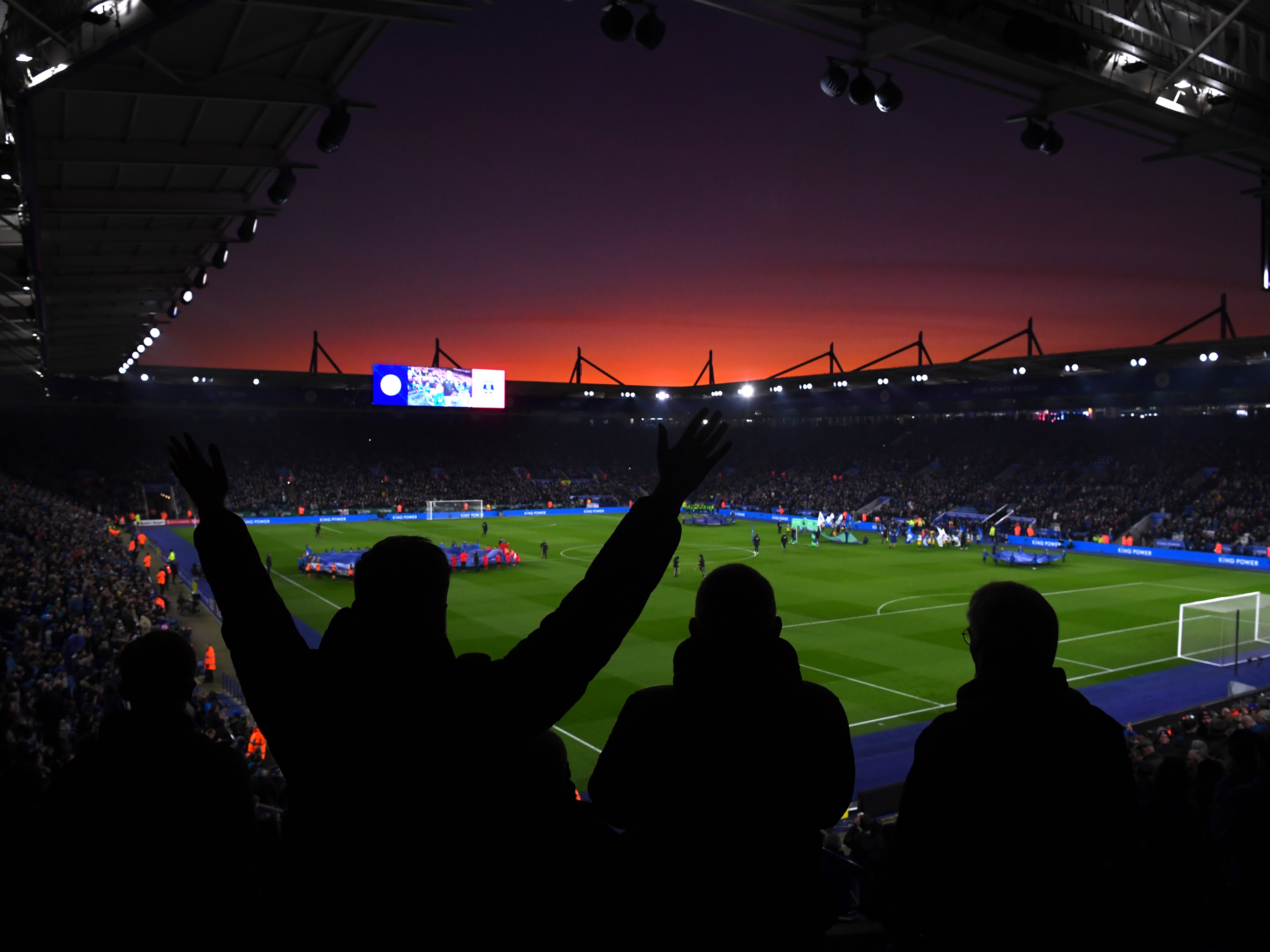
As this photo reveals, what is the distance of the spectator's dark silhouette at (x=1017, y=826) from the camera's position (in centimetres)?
249

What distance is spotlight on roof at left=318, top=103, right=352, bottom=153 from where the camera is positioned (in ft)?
36.3

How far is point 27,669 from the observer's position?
13805 millimetres

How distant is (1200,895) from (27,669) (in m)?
15.5

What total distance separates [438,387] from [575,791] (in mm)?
72870

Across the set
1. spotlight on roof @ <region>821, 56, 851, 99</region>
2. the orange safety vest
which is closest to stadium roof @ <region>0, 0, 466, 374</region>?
spotlight on roof @ <region>821, 56, 851, 99</region>

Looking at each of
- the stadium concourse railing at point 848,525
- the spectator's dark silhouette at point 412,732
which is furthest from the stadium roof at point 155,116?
the stadium concourse railing at point 848,525

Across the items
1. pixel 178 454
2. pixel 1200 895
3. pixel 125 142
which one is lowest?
pixel 1200 895

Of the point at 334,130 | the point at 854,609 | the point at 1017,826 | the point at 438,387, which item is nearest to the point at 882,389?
the point at 438,387

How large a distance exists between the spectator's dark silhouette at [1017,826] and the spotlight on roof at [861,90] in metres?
9.29

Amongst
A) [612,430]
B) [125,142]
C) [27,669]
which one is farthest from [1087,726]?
[612,430]

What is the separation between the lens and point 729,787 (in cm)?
236

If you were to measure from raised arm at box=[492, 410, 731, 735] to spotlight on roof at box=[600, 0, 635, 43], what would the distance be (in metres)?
8.20

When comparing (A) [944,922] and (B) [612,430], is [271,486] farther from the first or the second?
(A) [944,922]

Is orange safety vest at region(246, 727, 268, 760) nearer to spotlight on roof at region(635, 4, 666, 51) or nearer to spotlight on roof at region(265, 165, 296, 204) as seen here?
spotlight on roof at region(265, 165, 296, 204)
